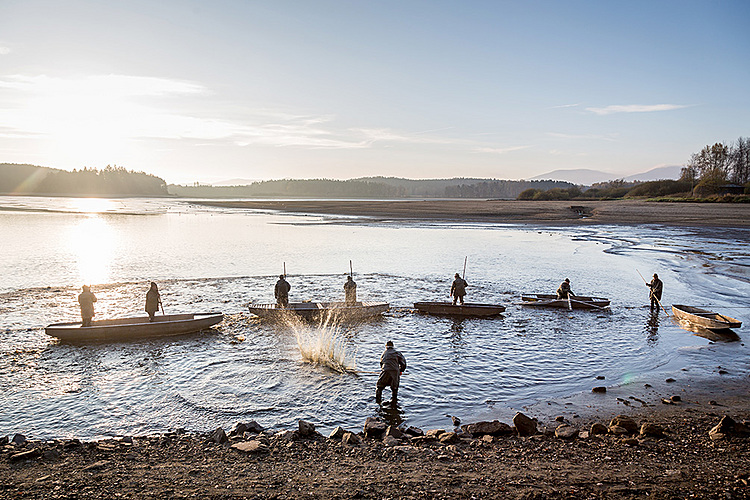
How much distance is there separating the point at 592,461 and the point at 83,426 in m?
10.5

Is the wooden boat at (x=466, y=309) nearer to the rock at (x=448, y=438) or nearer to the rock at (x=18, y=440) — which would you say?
the rock at (x=448, y=438)

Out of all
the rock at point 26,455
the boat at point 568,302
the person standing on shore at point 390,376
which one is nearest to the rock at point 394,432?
the person standing on shore at point 390,376

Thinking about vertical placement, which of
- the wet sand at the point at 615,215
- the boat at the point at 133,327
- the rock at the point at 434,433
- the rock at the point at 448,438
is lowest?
the rock at the point at 434,433

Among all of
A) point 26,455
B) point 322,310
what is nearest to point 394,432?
point 26,455

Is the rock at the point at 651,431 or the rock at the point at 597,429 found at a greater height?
the rock at the point at 651,431

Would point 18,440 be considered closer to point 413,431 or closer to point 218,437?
point 218,437

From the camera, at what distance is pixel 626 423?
9656 millimetres

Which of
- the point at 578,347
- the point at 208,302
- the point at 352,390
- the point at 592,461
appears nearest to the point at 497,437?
the point at 592,461

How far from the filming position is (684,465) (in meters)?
7.96

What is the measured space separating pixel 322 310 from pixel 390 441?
11.0m

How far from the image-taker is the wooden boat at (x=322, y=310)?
64.0 ft

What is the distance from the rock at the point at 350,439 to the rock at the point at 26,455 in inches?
217

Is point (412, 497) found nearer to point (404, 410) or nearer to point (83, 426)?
point (404, 410)

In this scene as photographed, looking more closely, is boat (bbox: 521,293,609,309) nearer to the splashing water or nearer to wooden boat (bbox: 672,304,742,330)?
wooden boat (bbox: 672,304,742,330)
